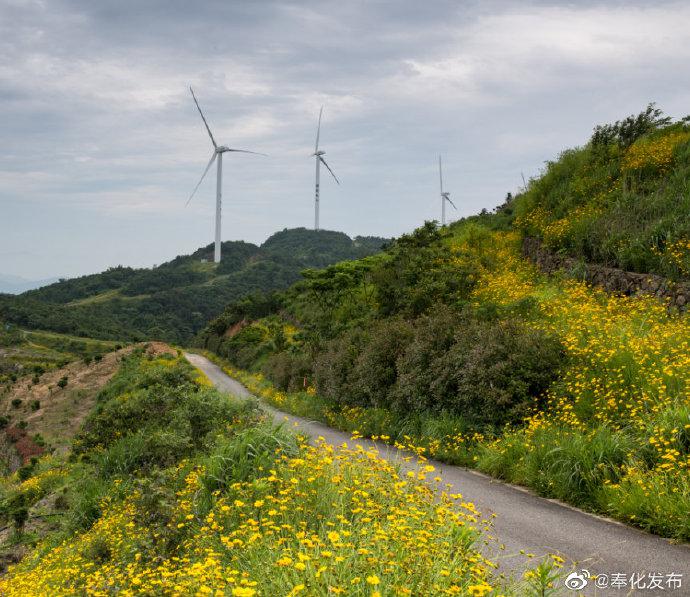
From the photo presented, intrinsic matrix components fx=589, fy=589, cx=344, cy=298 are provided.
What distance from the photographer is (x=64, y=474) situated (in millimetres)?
19641

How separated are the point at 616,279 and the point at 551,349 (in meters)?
6.63

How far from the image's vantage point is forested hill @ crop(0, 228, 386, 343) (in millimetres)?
121375

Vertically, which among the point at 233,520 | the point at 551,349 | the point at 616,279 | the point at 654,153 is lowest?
the point at 233,520

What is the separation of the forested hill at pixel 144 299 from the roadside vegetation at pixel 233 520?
98.6m

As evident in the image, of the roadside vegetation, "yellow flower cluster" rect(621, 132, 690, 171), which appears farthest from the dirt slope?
"yellow flower cluster" rect(621, 132, 690, 171)

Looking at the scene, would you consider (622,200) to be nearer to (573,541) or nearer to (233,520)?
(573,541)

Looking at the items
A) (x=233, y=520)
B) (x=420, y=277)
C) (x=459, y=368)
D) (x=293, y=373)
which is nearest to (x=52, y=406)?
(x=293, y=373)

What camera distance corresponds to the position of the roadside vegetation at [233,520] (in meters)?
4.64

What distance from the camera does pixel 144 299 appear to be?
519 feet

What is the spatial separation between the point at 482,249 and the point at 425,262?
438cm

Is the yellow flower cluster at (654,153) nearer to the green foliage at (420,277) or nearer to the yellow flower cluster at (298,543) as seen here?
the green foliage at (420,277)

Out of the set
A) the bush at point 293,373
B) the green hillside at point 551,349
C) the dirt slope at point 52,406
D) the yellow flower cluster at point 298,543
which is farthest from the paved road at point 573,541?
the dirt slope at point 52,406

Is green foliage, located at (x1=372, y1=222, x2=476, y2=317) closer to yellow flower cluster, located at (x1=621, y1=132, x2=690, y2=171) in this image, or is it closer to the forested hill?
yellow flower cluster, located at (x1=621, y1=132, x2=690, y2=171)

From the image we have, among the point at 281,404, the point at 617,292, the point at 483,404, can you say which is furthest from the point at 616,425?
the point at 281,404
